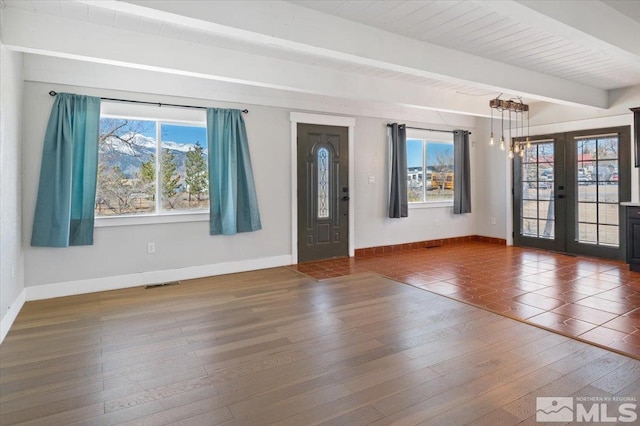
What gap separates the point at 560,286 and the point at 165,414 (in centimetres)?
449

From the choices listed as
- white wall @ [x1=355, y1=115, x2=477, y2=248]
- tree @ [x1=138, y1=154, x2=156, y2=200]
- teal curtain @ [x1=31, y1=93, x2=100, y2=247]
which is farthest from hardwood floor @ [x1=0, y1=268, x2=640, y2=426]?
white wall @ [x1=355, y1=115, x2=477, y2=248]

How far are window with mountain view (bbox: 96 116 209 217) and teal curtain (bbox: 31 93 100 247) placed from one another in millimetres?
221

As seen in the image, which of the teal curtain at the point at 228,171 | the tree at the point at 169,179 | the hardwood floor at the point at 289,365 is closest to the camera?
the hardwood floor at the point at 289,365

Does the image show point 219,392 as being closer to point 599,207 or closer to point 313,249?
point 313,249

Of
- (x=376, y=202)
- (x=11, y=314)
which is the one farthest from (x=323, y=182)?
(x=11, y=314)

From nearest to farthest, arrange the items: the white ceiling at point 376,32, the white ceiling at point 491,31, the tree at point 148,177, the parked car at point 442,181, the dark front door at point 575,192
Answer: the white ceiling at point 376,32, the white ceiling at point 491,31, the tree at point 148,177, the dark front door at point 575,192, the parked car at point 442,181

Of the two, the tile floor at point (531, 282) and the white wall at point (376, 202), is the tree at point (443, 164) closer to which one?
the white wall at point (376, 202)

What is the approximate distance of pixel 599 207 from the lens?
6203 millimetres

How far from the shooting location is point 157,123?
4922 mm

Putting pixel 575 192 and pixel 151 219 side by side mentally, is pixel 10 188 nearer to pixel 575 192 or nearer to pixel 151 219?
pixel 151 219

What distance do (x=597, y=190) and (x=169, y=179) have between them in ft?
22.1

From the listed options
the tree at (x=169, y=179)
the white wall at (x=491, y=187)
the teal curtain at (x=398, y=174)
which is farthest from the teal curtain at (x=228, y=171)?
the white wall at (x=491, y=187)

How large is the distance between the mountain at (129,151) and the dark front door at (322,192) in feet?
Result: 6.63

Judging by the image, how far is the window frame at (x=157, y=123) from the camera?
459 centimetres
